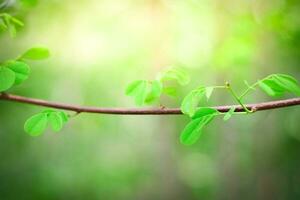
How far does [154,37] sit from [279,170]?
105 inches

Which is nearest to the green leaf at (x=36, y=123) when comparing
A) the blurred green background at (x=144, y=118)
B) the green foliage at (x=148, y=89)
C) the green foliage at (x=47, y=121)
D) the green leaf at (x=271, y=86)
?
the green foliage at (x=47, y=121)

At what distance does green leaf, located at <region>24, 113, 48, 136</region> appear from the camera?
808 mm

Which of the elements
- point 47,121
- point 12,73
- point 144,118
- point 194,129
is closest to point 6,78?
point 12,73

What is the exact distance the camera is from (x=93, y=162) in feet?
26.9

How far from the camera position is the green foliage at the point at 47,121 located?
2.61ft

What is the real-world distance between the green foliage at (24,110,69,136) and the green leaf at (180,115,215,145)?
0.24 meters

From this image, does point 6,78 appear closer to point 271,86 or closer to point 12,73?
point 12,73

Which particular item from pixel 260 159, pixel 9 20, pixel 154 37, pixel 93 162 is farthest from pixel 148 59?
pixel 9 20

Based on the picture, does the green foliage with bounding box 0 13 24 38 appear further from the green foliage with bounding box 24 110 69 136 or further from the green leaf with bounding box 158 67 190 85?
the green leaf with bounding box 158 67 190 85

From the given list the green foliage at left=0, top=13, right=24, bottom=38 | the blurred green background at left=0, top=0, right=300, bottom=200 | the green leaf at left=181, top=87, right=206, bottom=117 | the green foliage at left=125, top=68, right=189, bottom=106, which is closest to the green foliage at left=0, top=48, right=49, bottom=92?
the green foliage at left=0, top=13, right=24, bottom=38

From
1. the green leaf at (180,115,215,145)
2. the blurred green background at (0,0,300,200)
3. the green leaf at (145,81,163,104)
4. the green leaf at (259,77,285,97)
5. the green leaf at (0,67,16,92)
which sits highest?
the green leaf at (259,77,285,97)

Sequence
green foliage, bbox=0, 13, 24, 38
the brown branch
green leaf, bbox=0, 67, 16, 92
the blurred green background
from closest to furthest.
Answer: the brown branch < green leaf, bbox=0, 67, 16, 92 < green foliage, bbox=0, 13, 24, 38 < the blurred green background

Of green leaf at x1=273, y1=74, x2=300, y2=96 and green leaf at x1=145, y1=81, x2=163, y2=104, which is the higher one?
green leaf at x1=273, y1=74, x2=300, y2=96

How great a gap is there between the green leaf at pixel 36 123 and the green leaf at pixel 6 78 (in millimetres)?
80
